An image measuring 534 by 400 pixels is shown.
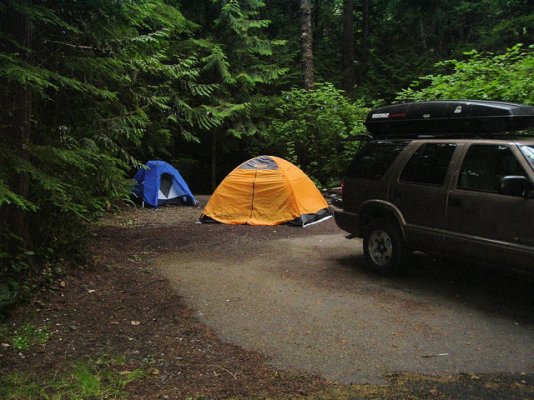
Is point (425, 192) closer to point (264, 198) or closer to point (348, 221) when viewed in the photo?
point (348, 221)

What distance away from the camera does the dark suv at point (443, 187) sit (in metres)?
5.23

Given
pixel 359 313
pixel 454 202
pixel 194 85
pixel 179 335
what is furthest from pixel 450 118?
pixel 194 85

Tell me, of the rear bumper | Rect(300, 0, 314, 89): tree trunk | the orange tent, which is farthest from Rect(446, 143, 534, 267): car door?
Rect(300, 0, 314, 89): tree trunk

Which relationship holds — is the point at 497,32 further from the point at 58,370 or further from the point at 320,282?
the point at 58,370

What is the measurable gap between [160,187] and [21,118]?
30.8 feet

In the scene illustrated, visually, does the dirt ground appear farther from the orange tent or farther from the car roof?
the orange tent

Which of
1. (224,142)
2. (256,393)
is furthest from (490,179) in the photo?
(224,142)

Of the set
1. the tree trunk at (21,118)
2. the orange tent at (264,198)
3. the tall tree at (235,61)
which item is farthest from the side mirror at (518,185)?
the tall tree at (235,61)

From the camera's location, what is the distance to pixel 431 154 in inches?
252

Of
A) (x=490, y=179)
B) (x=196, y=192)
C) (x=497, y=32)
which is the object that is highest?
(x=497, y=32)

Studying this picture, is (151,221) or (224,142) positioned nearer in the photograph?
(151,221)

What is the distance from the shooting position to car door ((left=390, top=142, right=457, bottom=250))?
608 cm

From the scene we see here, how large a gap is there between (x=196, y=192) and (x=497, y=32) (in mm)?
13668

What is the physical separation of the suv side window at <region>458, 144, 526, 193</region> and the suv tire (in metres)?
1.25
